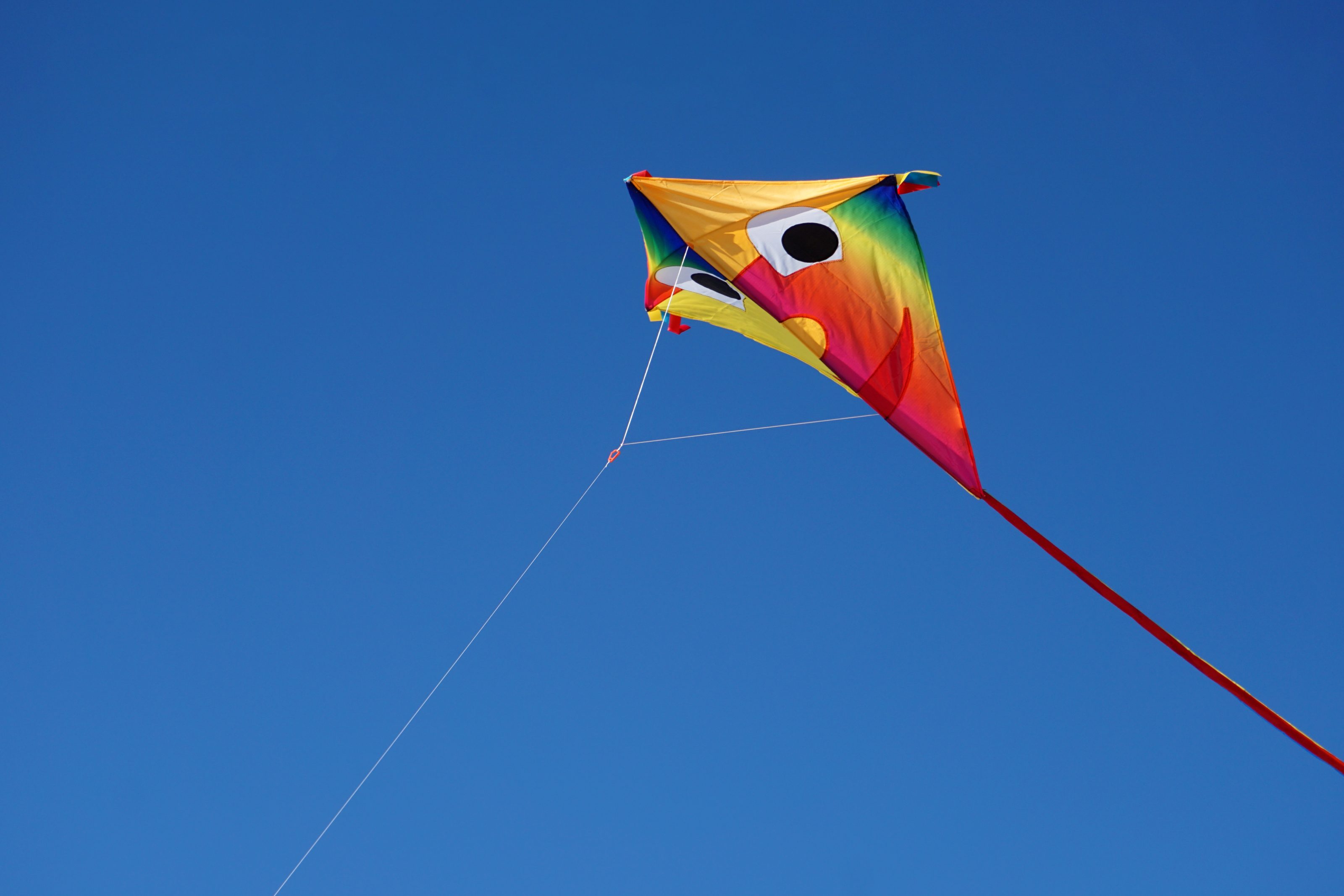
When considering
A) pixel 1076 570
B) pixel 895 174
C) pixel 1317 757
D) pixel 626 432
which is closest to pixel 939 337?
pixel 895 174

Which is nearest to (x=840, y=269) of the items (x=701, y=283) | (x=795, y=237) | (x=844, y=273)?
(x=844, y=273)

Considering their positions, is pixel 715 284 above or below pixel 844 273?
above

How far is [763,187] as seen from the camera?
11.1 metres

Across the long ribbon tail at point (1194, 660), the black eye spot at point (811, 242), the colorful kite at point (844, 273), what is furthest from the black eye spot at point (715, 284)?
the long ribbon tail at point (1194, 660)

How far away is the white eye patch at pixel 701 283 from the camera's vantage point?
12.7 metres

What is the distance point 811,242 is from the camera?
10680mm

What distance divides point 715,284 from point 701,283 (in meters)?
0.21

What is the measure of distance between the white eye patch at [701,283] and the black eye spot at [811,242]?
6.24 ft

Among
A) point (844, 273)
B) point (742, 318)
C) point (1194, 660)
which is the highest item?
point (742, 318)

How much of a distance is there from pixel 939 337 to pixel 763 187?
237 cm

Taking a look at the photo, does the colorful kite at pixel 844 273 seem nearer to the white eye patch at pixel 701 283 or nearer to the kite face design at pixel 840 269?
the kite face design at pixel 840 269

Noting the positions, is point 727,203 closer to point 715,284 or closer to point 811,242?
Answer: point 811,242

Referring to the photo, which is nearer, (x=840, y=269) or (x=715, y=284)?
(x=840, y=269)

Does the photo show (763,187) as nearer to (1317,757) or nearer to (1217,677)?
(1217,677)
